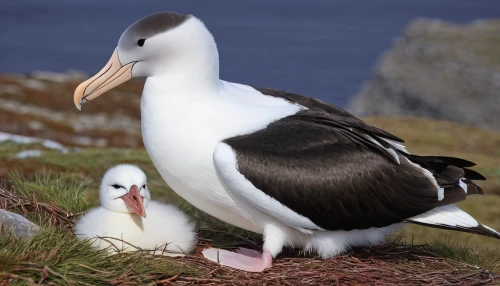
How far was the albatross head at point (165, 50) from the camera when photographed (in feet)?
24.1

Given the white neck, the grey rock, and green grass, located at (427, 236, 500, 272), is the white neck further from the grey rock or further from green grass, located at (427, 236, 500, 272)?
green grass, located at (427, 236, 500, 272)

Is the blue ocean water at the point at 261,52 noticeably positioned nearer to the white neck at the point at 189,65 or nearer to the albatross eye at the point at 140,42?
the white neck at the point at 189,65

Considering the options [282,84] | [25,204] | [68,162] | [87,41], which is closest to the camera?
[25,204]

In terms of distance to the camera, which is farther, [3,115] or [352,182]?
[3,115]

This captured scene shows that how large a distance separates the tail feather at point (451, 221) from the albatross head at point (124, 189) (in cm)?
264

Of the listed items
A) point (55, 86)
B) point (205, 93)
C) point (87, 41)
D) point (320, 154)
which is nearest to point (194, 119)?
point (205, 93)

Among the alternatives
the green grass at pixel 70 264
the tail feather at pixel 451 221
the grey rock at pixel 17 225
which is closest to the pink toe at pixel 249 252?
the green grass at pixel 70 264

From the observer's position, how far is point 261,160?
281 inches

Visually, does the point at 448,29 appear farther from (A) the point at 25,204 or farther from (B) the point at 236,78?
(B) the point at 236,78

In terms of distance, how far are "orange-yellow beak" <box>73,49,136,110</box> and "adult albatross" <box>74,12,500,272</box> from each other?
1 cm

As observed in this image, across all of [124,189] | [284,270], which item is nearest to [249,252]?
[284,270]

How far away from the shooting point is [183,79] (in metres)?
7.39

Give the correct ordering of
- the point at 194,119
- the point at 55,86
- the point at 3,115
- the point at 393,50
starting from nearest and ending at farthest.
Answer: the point at 194,119, the point at 3,115, the point at 55,86, the point at 393,50

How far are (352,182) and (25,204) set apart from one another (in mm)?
3576
